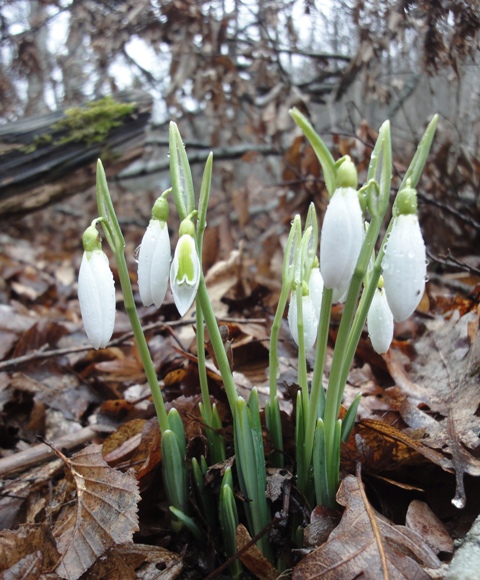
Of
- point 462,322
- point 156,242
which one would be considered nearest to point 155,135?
point 462,322

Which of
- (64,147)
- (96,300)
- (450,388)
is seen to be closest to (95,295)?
(96,300)

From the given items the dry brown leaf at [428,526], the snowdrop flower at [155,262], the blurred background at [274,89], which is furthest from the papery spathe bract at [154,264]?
the blurred background at [274,89]

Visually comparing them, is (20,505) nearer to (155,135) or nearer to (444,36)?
(444,36)

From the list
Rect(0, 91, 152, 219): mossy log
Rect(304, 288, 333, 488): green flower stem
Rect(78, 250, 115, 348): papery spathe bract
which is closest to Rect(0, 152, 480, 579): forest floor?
Rect(304, 288, 333, 488): green flower stem

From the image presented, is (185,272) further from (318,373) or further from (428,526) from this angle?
(428,526)

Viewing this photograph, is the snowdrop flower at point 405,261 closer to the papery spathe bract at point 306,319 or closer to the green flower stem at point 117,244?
the papery spathe bract at point 306,319

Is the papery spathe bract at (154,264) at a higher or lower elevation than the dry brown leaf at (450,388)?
higher
